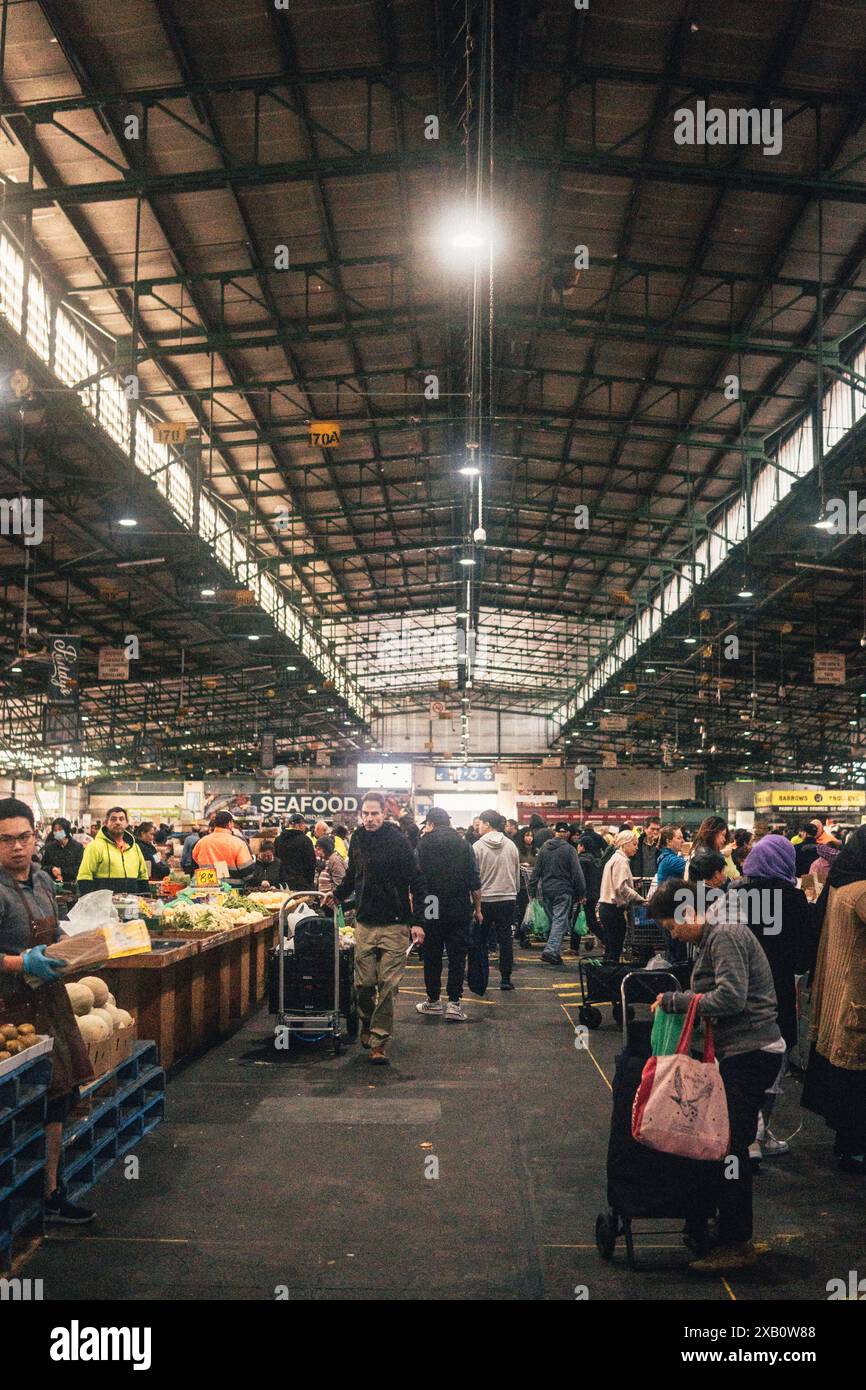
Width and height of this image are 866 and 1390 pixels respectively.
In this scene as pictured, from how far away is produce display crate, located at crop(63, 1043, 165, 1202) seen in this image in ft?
16.6

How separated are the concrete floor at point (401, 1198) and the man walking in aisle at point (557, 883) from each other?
540cm

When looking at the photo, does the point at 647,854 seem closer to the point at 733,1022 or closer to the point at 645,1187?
the point at 733,1022

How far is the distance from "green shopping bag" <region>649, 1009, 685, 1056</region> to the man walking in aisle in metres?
8.86

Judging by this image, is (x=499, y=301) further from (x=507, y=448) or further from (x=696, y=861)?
(x=696, y=861)

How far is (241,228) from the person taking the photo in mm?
14203

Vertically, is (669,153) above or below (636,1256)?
above

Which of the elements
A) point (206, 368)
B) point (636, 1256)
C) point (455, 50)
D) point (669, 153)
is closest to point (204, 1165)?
point (636, 1256)

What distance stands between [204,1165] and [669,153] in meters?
12.2

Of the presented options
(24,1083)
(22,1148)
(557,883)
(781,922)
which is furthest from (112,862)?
(781,922)

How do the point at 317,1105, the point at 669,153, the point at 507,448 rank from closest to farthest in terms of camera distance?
the point at 317,1105 < the point at 669,153 < the point at 507,448

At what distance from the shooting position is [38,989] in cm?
466

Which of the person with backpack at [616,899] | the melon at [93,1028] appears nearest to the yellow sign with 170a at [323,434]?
the person with backpack at [616,899]

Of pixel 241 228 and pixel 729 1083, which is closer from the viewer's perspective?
pixel 729 1083

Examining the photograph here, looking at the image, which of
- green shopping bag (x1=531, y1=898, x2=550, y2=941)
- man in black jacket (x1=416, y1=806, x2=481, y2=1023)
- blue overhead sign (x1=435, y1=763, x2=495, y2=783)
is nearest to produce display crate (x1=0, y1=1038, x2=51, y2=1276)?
man in black jacket (x1=416, y1=806, x2=481, y2=1023)
